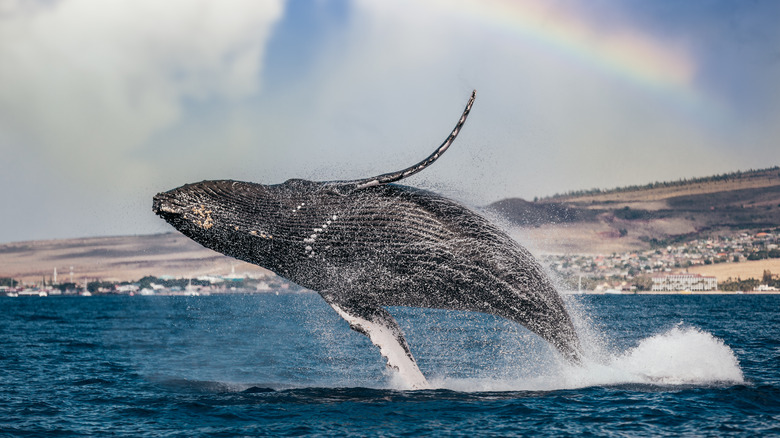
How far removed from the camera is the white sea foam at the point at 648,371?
41.4 feet

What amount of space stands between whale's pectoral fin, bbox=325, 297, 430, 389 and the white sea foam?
81.9 inches

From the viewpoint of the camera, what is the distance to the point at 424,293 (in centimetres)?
1004

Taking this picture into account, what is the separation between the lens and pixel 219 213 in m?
9.59

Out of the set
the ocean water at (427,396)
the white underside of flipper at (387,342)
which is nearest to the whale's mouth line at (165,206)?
the white underside of flipper at (387,342)

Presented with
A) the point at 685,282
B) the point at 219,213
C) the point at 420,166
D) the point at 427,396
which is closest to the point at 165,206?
the point at 219,213

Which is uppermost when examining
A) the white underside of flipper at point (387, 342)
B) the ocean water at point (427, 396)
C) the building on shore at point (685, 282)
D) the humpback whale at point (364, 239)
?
the humpback whale at point (364, 239)

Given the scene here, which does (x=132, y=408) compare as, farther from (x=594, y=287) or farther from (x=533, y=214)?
(x=594, y=287)

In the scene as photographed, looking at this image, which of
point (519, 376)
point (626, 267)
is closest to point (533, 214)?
point (626, 267)

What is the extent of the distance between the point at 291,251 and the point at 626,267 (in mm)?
152485

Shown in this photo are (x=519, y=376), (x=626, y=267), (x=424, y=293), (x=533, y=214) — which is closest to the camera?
(x=424, y=293)

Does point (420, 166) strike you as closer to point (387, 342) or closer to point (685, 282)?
point (387, 342)

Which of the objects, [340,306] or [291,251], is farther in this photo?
[340,306]

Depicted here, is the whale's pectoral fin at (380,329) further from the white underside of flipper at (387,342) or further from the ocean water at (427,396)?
the ocean water at (427,396)

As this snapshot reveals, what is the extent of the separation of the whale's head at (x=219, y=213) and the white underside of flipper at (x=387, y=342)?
5.31ft
